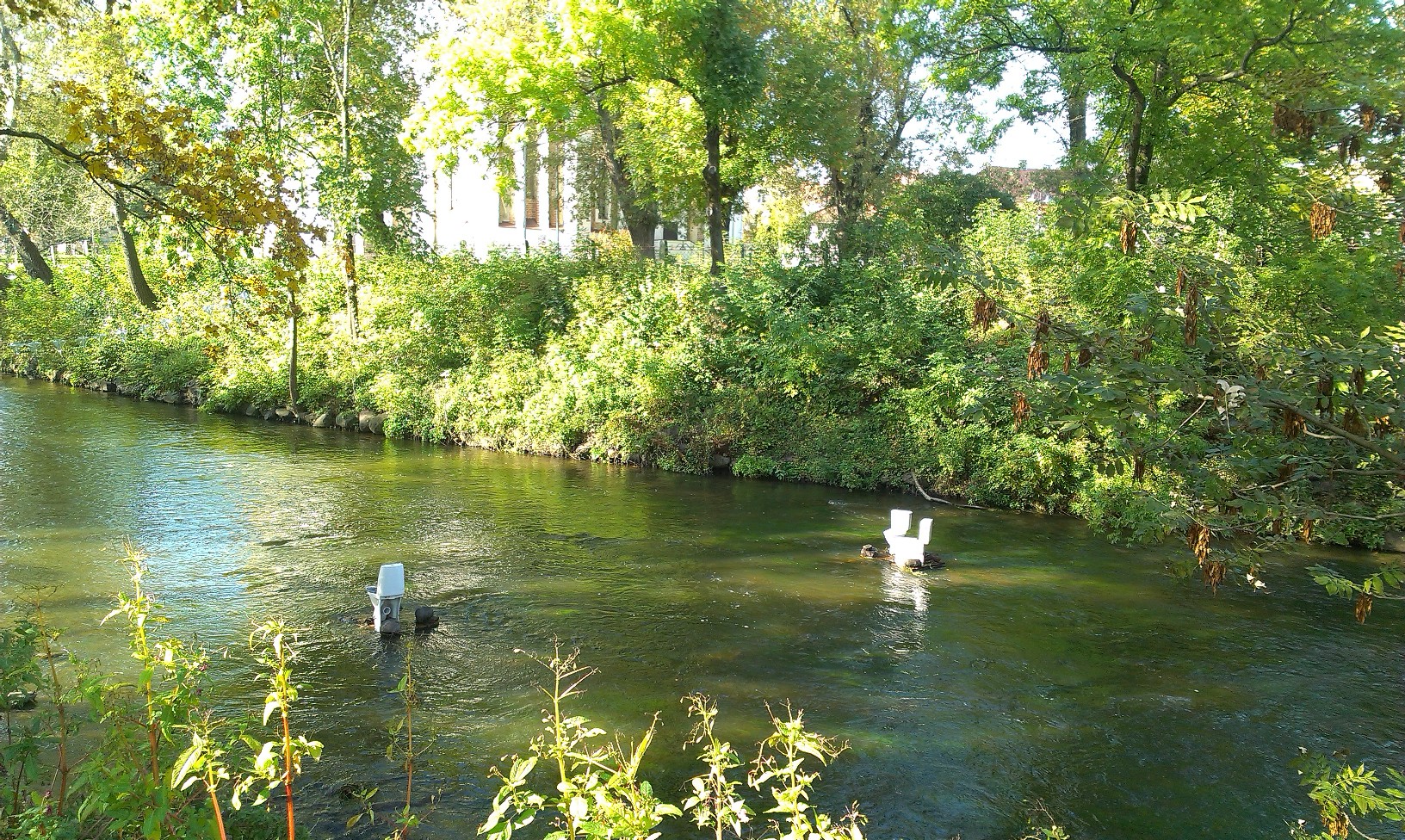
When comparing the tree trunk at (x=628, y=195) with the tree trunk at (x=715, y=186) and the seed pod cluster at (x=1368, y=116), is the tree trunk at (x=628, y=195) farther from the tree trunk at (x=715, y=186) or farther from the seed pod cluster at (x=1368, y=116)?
the seed pod cluster at (x=1368, y=116)

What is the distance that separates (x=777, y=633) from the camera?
8.59m

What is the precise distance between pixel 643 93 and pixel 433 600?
1306 cm

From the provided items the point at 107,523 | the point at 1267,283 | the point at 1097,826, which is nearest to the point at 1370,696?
the point at 1097,826

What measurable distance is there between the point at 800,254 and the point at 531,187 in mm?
14170

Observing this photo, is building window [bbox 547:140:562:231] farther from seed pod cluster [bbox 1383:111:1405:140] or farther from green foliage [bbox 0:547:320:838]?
green foliage [bbox 0:547:320:838]

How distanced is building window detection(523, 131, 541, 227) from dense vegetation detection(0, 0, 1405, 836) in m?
1.55

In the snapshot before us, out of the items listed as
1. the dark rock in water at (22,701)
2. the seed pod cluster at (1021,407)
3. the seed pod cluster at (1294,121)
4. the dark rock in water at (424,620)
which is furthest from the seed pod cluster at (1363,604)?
the dark rock in water at (22,701)

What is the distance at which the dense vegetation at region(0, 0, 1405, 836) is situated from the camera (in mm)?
4895

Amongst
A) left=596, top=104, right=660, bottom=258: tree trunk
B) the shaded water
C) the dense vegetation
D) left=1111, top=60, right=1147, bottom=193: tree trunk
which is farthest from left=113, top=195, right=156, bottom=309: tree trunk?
left=1111, top=60, right=1147, bottom=193: tree trunk

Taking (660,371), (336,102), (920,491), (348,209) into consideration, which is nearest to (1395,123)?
(920,491)

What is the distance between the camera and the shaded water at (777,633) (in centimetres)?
606

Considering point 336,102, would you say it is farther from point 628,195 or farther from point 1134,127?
point 1134,127

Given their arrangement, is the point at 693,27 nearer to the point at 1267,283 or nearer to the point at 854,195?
the point at 854,195

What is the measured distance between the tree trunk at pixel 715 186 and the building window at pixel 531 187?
29.0 feet
